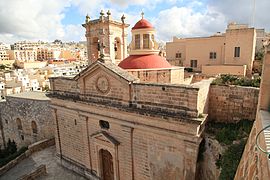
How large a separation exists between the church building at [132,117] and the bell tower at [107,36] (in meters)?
3.11

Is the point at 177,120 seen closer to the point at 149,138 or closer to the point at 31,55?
the point at 149,138

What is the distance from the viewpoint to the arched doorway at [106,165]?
9742 mm

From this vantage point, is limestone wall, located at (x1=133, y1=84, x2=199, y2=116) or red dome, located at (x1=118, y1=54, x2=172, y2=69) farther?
red dome, located at (x1=118, y1=54, x2=172, y2=69)

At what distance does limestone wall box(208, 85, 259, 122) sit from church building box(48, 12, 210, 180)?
704 millimetres

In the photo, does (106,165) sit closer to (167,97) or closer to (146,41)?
(167,97)

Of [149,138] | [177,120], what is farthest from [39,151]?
[177,120]

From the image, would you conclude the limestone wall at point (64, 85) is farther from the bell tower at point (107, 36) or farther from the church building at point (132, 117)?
the bell tower at point (107, 36)

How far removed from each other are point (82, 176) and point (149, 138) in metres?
5.71

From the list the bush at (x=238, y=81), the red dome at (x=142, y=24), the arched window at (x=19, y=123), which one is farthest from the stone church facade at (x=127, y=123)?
the arched window at (x=19, y=123)

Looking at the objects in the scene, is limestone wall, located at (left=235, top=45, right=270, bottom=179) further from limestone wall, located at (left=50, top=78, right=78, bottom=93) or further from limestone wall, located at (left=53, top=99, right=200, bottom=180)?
limestone wall, located at (left=50, top=78, right=78, bottom=93)

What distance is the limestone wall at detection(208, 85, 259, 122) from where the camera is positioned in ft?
23.4

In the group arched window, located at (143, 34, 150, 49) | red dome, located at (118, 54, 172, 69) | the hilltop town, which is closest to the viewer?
the hilltop town

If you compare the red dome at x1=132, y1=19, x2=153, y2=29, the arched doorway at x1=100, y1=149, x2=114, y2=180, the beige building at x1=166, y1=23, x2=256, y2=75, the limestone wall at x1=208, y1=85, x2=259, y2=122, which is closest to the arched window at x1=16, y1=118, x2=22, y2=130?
the arched doorway at x1=100, y1=149, x2=114, y2=180

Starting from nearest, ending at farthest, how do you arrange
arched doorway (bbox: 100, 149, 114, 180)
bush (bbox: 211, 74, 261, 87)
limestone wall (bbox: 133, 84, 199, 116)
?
limestone wall (bbox: 133, 84, 199, 116)
bush (bbox: 211, 74, 261, 87)
arched doorway (bbox: 100, 149, 114, 180)
